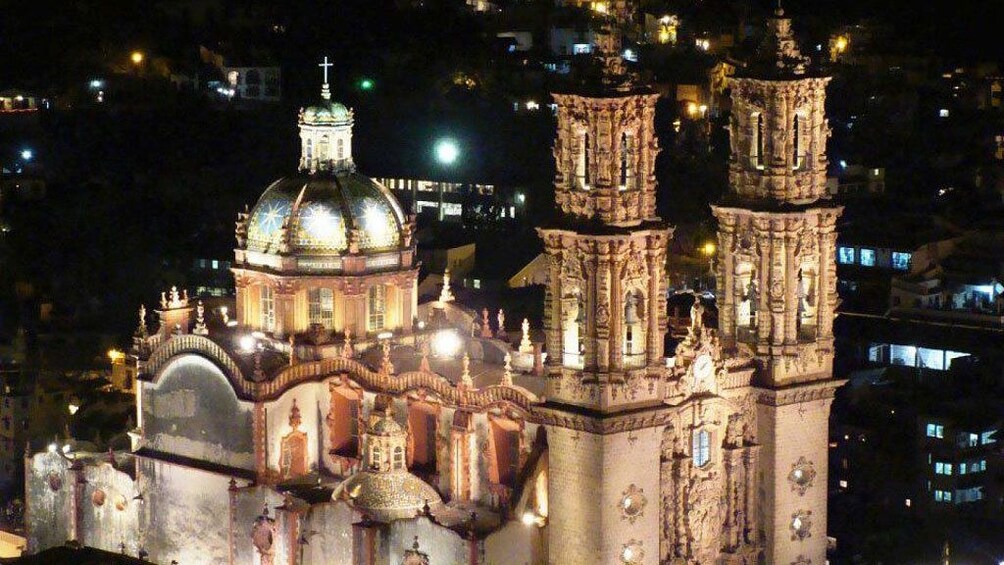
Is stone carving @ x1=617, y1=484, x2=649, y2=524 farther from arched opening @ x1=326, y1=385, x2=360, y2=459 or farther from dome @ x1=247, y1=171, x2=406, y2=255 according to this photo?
dome @ x1=247, y1=171, x2=406, y2=255

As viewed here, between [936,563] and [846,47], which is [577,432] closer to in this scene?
[936,563]

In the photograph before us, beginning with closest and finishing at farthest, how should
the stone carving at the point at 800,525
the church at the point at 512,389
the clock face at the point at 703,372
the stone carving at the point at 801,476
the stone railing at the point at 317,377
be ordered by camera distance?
1. the church at the point at 512,389
2. the clock face at the point at 703,372
3. the stone railing at the point at 317,377
4. the stone carving at the point at 801,476
5. the stone carving at the point at 800,525

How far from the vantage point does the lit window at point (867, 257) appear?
122312mm

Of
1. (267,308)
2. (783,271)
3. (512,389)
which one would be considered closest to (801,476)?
(783,271)

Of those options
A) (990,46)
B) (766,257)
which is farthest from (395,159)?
(766,257)

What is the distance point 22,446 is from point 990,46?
7826 cm

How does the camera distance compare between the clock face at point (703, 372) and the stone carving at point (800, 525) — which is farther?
the stone carving at point (800, 525)

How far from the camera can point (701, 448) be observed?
75.3m

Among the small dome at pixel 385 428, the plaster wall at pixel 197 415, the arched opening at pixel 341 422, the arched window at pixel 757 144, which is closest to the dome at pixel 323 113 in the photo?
the plaster wall at pixel 197 415

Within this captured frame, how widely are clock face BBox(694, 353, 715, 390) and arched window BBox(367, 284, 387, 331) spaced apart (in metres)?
13.1

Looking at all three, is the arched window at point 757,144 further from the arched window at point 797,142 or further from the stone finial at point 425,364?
the stone finial at point 425,364

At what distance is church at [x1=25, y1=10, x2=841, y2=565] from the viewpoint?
7156 centimetres

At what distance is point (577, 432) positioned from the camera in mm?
71375

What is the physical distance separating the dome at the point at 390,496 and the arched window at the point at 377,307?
28.7 feet
